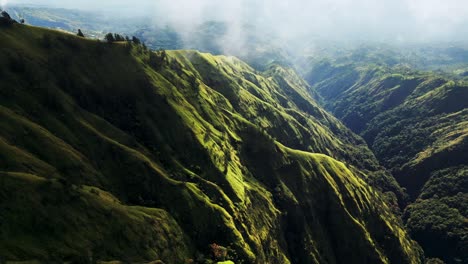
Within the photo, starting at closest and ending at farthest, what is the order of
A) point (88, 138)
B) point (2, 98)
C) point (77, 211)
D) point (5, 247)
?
point (5, 247) → point (77, 211) → point (2, 98) → point (88, 138)

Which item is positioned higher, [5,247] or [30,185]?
[30,185]

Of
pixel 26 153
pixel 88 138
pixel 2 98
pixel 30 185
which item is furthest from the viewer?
pixel 88 138

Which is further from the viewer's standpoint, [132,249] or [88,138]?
[88,138]

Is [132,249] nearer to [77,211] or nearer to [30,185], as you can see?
[77,211]

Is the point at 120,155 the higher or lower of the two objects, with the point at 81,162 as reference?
higher

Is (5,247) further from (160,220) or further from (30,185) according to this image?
(160,220)

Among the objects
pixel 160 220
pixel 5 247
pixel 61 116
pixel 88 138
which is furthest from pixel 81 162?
pixel 5 247

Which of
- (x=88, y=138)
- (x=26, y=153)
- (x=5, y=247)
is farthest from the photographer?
(x=88, y=138)

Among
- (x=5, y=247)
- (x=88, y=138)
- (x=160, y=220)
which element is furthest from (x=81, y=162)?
(x=5, y=247)

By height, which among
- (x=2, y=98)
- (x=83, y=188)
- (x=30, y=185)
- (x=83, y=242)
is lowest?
(x=83, y=242)
